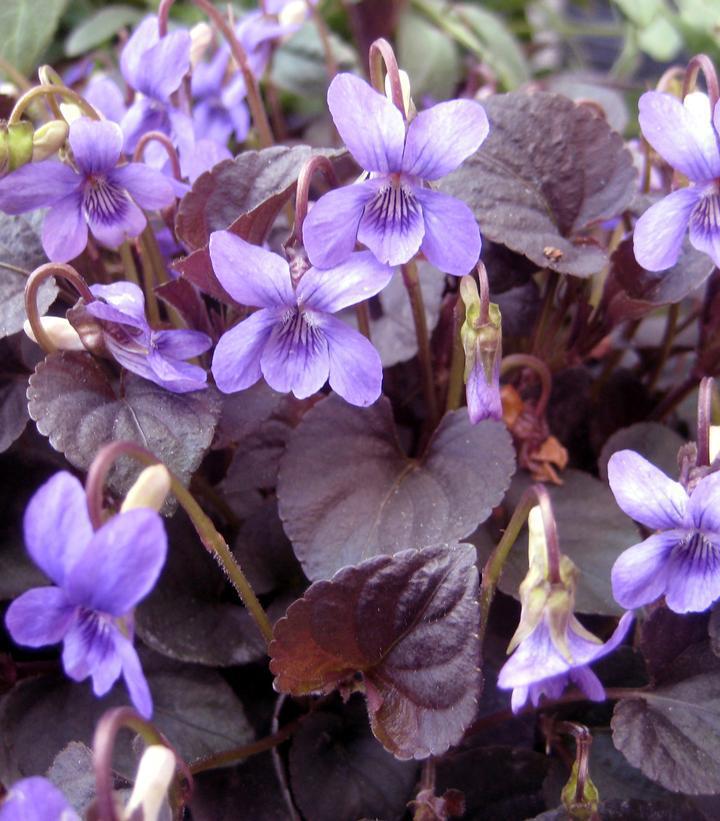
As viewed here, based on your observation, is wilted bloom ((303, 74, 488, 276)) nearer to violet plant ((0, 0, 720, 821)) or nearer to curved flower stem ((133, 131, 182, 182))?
violet plant ((0, 0, 720, 821))

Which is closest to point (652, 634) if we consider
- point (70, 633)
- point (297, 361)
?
point (297, 361)

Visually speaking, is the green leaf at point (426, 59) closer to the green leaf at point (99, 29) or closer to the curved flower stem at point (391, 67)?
the green leaf at point (99, 29)

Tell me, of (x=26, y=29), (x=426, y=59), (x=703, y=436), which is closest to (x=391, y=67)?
(x=703, y=436)

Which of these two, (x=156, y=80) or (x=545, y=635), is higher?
(x=156, y=80)

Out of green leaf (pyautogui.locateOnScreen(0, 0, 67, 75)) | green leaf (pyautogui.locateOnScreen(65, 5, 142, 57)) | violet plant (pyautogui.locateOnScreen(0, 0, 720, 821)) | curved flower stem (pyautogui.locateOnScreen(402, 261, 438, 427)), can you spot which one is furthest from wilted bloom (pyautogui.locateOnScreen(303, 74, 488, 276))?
green leaf (pyautogui.locateOnScreen(65, 5, 142, 57))

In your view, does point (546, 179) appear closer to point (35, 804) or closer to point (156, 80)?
point (156, 80)

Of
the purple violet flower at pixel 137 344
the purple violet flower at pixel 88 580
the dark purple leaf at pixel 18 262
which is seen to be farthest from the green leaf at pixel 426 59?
the purple violet flower at pixel 88 580
